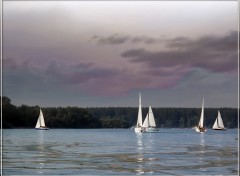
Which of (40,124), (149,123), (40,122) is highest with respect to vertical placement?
(40,122)

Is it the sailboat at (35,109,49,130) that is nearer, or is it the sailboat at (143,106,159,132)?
the sailboat at (143,106,159,132)

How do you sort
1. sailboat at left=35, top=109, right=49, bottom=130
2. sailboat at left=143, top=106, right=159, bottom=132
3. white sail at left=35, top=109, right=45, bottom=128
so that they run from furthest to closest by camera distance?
white sail at left=35, top=109, right=45, bottom=128 < sailboat at left=35, top=109, right=49, bottom=130 < sailboat at left=143, top=106, right=159, bottom=132

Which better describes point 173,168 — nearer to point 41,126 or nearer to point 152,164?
point 152,164

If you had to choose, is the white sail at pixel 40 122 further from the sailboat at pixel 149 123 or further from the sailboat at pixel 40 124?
the sailboat at pixel 149 123

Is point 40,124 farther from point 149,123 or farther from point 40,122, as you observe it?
point 149,123

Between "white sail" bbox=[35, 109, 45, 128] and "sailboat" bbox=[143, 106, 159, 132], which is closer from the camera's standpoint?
"sailboat" bbox=[143, 106, 159, 132]

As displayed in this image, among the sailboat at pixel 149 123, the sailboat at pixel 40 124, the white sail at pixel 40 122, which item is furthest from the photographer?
the white sail at pixel 40 122

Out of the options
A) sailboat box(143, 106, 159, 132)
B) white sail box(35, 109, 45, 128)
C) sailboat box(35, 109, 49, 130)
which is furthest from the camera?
white sail box(35, 109, 45, 128)

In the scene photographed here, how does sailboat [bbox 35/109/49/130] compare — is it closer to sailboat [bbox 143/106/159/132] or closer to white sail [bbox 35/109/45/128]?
white sail [bbox 35/109/45/128]

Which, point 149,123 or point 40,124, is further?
point 40,124

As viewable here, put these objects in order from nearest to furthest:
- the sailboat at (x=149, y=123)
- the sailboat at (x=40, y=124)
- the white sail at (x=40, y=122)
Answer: the sailboat at (x=149, y=123) → the sailboat at (x=40, y=124) → the white sail at (x=40, y=122)

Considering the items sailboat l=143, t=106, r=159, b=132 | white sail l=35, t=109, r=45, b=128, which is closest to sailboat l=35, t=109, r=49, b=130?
white sail l=35, t=109, r=45, b=128

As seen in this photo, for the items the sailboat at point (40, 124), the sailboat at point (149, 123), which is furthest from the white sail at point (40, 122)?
the sailboat at point (149, 123)

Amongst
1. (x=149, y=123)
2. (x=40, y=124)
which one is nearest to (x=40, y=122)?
(x=40, y=124)
